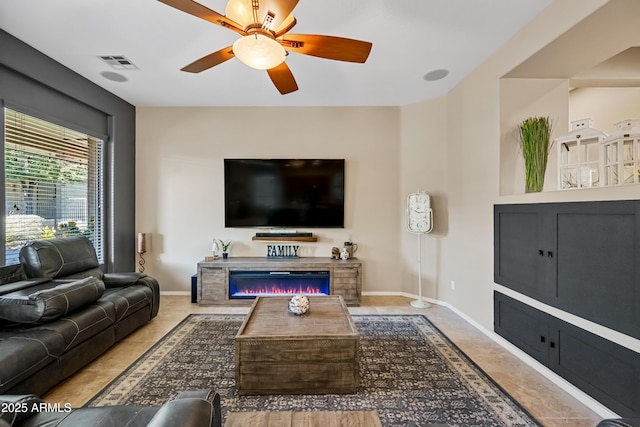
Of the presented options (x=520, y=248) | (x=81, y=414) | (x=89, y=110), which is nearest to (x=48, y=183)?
(x=89, y=110)

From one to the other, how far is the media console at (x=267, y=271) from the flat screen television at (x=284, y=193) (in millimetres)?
648

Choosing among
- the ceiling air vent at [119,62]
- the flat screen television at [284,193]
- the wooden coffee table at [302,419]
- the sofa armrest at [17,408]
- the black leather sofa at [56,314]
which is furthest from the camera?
the flat screen television at [284,193]

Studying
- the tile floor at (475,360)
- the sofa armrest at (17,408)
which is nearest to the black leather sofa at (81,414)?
the sofa armrest at (17,408)

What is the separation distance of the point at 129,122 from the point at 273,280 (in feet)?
10.8

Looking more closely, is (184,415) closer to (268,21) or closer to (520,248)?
(268,21)

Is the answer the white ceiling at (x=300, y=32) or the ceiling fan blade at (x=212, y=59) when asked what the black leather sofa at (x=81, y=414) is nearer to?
the ceiling fan blade at (x=212, y=59)

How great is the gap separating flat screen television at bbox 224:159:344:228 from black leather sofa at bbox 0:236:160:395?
68.9 inches

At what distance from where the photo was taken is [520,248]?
2654mm

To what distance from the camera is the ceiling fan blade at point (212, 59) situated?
2.13 m

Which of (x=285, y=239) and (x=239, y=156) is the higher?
(x=239, y=156)

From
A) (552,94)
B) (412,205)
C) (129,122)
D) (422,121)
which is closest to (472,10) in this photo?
(552,94)

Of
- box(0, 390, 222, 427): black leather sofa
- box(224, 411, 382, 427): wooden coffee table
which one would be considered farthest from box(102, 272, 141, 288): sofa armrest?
box(224, 411, 382, 427): wooden coffee table

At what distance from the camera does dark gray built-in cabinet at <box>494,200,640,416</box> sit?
1.75m

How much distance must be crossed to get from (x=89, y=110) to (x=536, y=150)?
17.2 ft
